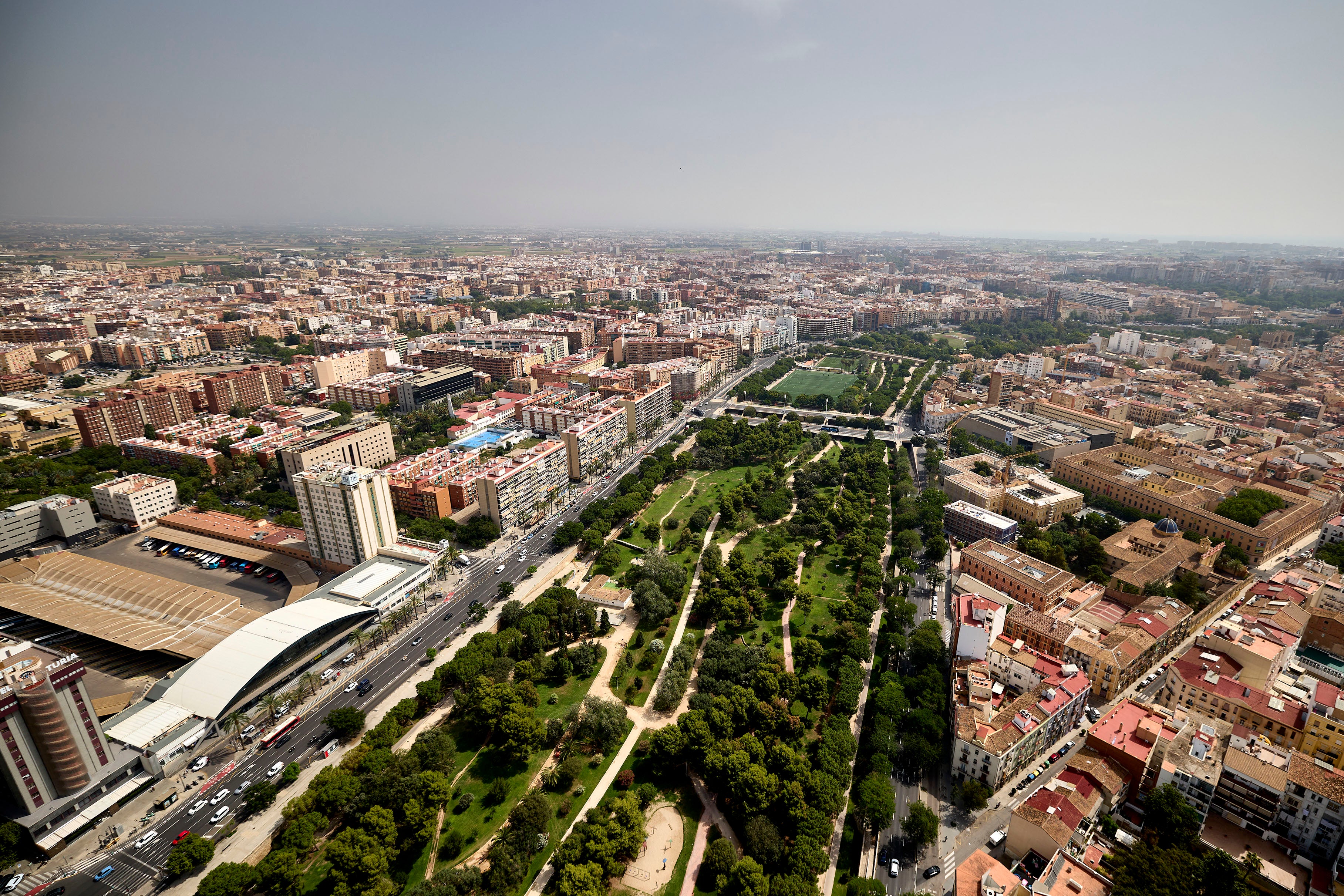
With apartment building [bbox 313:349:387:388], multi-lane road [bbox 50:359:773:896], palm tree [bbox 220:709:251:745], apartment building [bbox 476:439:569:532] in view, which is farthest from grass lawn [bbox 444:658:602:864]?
apartment building [bbox 313:349:387:388]

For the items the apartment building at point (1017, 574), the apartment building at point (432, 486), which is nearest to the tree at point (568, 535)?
the apartment building at point (432, 486)

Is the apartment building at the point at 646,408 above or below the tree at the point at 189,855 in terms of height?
above

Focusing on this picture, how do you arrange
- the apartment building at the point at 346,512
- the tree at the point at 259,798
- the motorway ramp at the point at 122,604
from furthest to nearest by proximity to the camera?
the apartment building at the point at 346,512
the motorway ramp at the point at 122,604
the tree at the point at 259,798

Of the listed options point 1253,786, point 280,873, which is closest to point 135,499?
point 280,873

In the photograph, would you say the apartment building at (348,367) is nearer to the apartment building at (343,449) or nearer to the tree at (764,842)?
the apartment building at (343,449)

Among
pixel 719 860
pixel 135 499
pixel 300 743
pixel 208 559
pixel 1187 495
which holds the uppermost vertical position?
pixel 135 499

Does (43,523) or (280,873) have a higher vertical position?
(43,523)

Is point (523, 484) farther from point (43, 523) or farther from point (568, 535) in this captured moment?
Answer: point (43, 523)

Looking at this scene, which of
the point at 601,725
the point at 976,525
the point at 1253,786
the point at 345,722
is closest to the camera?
the point at 1253,786
